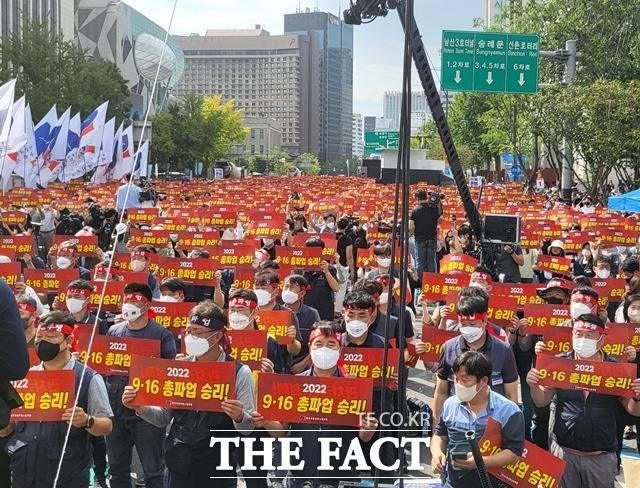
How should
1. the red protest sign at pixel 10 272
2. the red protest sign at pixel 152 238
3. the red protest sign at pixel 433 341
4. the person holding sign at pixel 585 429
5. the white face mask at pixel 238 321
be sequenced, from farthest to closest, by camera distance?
the red protest sign at pixel 152 238
the red protest sign at pixel 10 272
the red protest sign at pixel 433 341
the white face mask at pixel 238 321
the person holding sign at pixel 585 429

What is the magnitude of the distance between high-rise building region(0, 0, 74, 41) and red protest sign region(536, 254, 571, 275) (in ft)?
215

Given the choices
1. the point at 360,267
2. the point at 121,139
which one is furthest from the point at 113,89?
the point at 360,267

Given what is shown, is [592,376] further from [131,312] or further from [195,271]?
[195,271]

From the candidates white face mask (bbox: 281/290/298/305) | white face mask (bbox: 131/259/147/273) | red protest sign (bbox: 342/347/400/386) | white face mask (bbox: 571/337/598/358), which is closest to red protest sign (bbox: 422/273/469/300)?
white face mask (bbox: 281/290/298/305)

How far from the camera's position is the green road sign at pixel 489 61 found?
24328mm

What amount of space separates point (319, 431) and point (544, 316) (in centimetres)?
331

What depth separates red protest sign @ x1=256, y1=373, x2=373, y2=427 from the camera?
522cm

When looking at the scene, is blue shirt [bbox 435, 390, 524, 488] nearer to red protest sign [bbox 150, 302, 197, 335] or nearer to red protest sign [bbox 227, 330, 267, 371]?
red protest sign [bbox 227, 330, 267, 371]

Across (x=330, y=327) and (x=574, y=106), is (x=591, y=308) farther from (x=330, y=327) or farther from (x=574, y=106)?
(x=574, y=106)

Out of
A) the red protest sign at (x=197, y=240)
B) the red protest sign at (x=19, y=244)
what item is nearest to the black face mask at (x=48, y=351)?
the red protest sign at (x=19, y=244)

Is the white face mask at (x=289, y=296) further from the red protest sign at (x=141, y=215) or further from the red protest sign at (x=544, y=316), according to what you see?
the red protest sign at (x=141, y=215)

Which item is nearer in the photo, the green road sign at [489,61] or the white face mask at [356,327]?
the white face mask at [356,327]

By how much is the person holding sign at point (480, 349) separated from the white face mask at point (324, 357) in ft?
2.71

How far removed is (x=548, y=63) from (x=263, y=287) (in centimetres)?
3619
